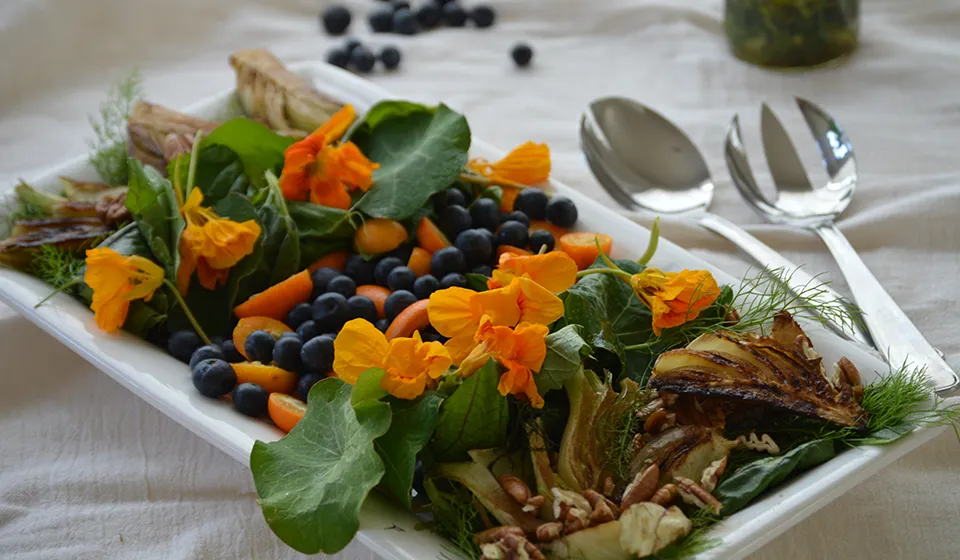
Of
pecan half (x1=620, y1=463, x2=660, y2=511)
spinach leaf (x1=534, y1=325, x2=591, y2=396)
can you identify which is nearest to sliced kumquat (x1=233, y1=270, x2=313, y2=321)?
spinach leaf (x1=534, y1=325, x2=591, y2=396)

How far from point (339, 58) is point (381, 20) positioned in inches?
8.4

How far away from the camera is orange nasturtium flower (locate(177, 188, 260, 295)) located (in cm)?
150

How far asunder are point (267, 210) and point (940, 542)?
1071 millimetres

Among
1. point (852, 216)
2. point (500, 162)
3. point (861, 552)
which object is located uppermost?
point (500, 162)

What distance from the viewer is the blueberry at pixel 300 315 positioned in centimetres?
150

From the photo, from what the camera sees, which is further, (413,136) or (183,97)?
(183,97)

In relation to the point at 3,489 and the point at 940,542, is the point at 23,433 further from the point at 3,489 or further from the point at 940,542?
the point at 940,542

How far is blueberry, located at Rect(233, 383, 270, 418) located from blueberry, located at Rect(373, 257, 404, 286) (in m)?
0.30

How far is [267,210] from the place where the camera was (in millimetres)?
1629

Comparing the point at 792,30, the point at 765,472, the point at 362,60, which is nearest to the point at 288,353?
the point at 765,472

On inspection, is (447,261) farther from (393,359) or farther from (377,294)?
(393,359)

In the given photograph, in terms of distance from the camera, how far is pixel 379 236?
5.24 ft

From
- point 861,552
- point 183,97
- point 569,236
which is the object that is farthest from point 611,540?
point 183,97

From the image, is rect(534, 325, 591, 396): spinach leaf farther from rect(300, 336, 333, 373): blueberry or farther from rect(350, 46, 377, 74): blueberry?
rect(350, 46, 377, 74): blueberry
